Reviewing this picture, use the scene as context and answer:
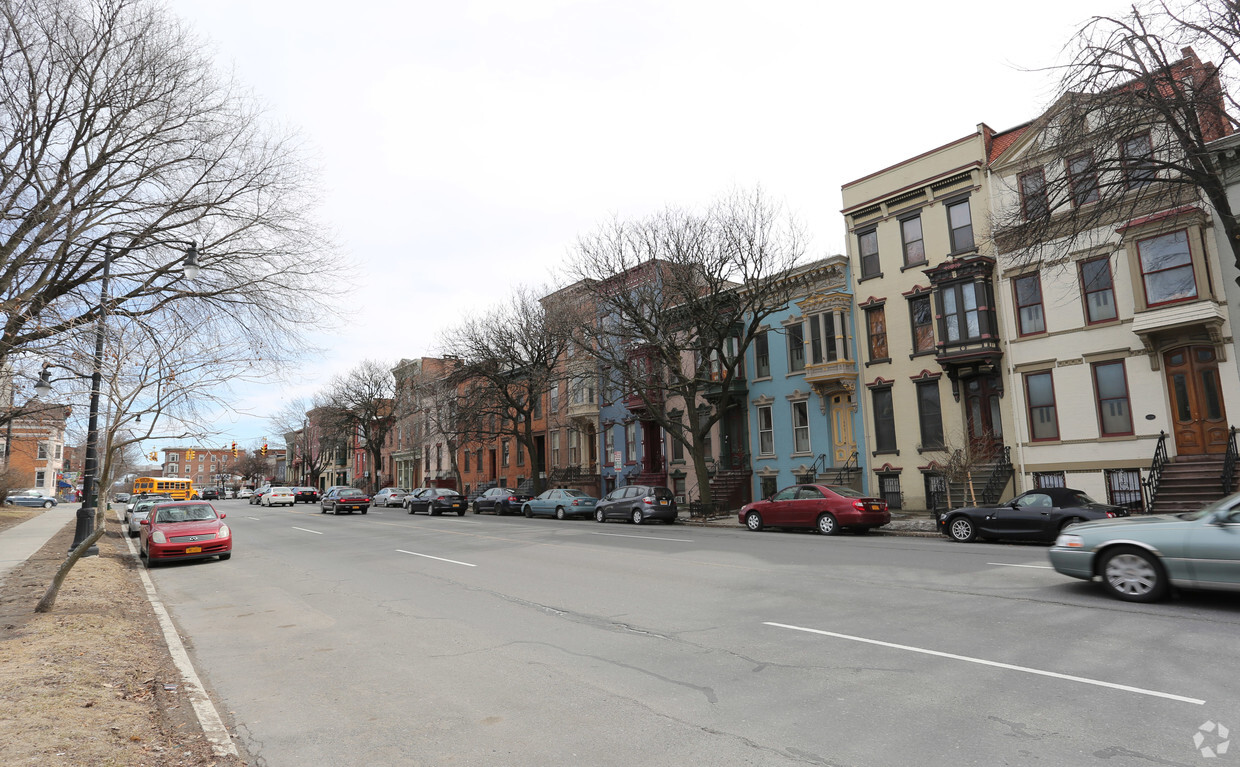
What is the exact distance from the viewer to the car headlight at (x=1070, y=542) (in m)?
8.98

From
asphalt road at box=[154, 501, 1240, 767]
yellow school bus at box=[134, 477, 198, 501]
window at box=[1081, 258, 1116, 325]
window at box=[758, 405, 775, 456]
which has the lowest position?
asphalt road at box=[154, 501, 1240, 767]

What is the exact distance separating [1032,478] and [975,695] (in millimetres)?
20129

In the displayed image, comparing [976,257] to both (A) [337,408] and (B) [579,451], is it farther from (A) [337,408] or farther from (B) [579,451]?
(A) [337,408]

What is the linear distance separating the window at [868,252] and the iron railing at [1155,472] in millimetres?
11084

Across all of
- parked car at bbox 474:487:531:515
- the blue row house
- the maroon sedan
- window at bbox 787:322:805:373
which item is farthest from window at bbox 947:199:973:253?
parked car at bbox 474:487:531:515

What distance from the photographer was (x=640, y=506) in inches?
1064

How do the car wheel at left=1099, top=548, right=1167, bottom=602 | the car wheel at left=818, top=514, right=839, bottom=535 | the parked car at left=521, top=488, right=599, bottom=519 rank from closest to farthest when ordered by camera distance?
the car wheel at left=1099, top=548, right=1167, bottom=602 → the car wheel at left=818, top=514, right=839, bottom=535 → the parked car at left=521, top=488, right=599, bottom=519

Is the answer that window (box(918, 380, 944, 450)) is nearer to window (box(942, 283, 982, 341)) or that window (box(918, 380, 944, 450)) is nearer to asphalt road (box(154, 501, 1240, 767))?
window (box(942, 283, 982, 341))

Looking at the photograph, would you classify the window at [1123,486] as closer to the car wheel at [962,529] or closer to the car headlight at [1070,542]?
the car wheel at [962,529]

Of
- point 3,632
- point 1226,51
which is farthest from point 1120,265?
point 3,632

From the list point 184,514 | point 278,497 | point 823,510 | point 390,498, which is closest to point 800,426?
point 823,510

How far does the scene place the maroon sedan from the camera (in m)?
19.4

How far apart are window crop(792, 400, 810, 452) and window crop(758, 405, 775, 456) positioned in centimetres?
116

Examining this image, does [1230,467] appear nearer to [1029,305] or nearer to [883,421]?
[1029,305]
